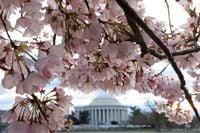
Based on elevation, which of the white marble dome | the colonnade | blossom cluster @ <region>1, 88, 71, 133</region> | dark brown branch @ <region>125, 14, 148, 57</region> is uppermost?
the white marble dome

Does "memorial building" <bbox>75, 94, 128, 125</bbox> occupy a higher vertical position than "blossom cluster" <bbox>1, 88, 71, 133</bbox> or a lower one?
higher

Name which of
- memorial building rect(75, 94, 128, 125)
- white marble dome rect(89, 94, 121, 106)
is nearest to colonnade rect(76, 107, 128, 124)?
memorial building rect(75, 94, 128, 125)

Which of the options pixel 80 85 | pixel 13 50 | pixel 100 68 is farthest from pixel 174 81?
pixel 13 50

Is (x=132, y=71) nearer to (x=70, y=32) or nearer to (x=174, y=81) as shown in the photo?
(x=70, y=32)

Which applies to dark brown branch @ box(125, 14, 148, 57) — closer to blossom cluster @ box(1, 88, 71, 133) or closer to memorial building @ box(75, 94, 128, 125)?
blossom cluster @ box(1, 88, 71, 133)

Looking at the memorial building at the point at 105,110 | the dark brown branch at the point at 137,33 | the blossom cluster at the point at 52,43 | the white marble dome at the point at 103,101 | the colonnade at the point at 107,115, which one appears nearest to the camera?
the blossom cluster at the point at 52,43

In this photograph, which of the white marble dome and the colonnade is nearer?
the white marble dome

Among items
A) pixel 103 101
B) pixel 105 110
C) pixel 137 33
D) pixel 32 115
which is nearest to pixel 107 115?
pixel 105 110

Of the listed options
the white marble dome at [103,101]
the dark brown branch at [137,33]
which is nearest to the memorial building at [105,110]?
the white marble dome at [103,101]

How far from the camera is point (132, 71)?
7.04ft

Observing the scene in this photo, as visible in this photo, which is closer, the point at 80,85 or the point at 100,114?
the point at 80,85

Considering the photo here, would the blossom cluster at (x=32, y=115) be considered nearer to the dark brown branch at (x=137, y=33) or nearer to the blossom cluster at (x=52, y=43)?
the blossom cluster at (x=52, y=43)

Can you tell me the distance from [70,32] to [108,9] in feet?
0.49

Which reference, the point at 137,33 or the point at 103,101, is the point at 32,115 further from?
the point at 103,101
